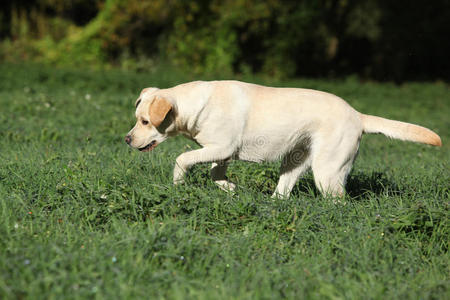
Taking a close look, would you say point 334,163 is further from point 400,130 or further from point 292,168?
point 400,130

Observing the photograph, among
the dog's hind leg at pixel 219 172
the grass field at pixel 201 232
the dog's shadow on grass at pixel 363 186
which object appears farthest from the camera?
the dog's shadow on grass at pixel 363 186

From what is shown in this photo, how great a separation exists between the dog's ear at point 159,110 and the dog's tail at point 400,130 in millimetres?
1796

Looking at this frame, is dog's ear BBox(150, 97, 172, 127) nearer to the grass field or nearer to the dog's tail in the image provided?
the grass field

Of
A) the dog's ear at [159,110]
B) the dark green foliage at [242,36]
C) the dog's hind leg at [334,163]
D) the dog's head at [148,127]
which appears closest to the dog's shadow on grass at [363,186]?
the dog's hind leg at [334,163]

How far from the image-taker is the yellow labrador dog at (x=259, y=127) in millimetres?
4359

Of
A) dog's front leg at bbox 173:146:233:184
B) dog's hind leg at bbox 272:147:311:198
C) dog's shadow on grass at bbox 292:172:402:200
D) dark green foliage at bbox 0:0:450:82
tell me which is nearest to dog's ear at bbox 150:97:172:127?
dog's front leg at bbox 173:146:233:184

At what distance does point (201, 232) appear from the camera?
3648 mm

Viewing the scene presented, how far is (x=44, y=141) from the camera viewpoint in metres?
6.37

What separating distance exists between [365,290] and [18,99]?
706 centimetres

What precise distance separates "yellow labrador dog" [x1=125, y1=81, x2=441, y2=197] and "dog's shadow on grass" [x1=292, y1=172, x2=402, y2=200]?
0.55m

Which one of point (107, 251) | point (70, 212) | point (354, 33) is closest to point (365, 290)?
point (107, 251)

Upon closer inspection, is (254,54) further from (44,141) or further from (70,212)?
(70,212)

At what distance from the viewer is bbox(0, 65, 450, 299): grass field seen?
9.70ft

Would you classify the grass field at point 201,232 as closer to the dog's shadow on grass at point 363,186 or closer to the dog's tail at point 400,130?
the dog's shadow on grass at point 363,186
